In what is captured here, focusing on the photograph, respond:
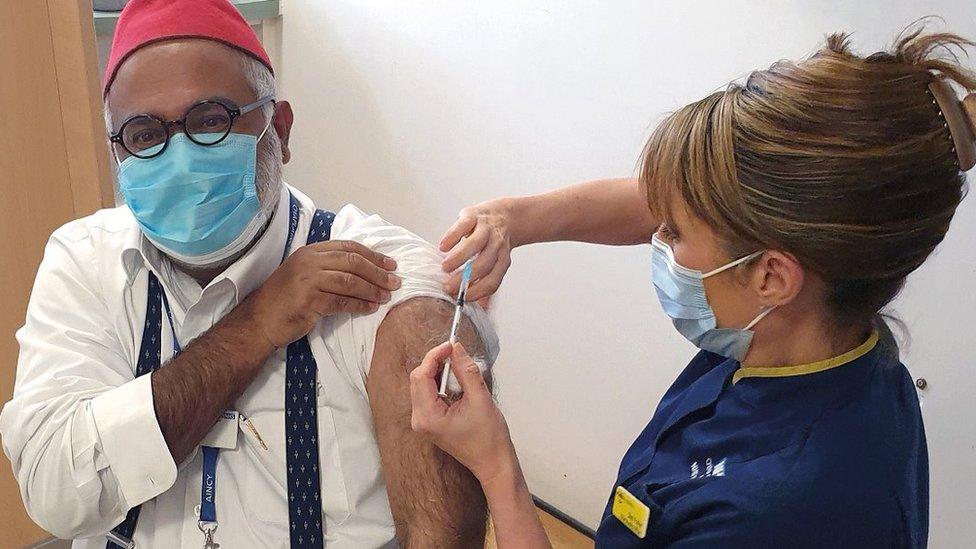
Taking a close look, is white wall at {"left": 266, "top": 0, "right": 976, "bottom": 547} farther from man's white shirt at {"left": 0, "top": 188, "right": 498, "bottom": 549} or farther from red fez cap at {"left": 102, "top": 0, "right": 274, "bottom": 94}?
red fez cap at {"left": 102, "top": 0, "right": 274, "bottom": 94}

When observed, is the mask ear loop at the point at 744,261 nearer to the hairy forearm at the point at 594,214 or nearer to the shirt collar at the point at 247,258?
the hairy forearm at the point at 594,214

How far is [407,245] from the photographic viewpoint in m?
1.38

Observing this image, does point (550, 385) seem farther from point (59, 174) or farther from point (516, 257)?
point (59, 174)

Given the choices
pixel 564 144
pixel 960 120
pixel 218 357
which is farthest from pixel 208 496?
pixel 564 144

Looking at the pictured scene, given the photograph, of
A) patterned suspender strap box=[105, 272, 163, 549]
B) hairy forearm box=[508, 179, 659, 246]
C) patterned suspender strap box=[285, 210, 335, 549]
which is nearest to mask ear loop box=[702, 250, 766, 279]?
hairy forearm box=[508, 179, 659, 246]

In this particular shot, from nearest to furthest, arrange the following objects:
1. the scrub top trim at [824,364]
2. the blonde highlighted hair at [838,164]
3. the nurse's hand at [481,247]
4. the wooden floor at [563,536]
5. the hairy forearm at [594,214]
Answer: the blonde highlighted hair at [838,164] < the scrub top trim at [824,364] < the nurse's hand at [481,247] < the hairy forearm at [594,214] < the wooden floor at [563,536]

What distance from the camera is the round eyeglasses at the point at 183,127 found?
124 cm

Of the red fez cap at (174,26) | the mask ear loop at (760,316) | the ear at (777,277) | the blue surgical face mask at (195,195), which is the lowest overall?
the mask ear loop at (760,316)

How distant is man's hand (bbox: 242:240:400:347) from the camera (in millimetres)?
1213

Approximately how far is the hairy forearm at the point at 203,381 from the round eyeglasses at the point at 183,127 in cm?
28

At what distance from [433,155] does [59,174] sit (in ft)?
3.55

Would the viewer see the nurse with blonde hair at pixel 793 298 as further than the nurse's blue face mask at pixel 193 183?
No

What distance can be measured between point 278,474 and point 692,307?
26.0 inches

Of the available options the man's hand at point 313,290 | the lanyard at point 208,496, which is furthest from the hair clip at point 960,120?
the lanyard at point 208,496
